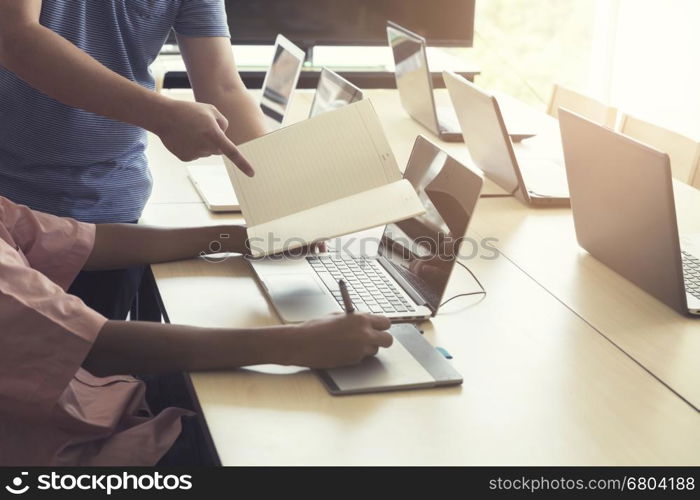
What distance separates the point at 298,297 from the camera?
1.49m

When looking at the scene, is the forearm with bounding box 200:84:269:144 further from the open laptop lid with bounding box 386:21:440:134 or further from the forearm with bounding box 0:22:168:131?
the open laptop lid with bounding box 386:21:440:134

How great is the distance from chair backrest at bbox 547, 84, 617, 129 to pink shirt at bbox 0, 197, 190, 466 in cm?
173

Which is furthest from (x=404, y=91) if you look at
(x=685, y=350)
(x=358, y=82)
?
(x=685, y=350)

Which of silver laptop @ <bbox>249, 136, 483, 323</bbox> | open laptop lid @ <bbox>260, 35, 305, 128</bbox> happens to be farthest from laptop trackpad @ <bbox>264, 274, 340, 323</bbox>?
open laptop lid @ <bbox>260, 35, 305, 128</bbox>

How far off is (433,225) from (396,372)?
33 cm

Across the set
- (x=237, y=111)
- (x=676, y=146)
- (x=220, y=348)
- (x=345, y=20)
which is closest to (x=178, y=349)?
(x=220, y=348)

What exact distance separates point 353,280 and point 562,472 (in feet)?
1.90

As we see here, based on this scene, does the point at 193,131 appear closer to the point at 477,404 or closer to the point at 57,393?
the point at 57,393

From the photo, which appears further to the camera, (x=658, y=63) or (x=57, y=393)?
(x=658, y=63)

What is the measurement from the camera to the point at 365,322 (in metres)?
1.27

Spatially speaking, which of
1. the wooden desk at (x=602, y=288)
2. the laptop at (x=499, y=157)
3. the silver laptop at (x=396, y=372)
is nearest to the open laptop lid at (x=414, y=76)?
the laptop at (x=499, y=157)

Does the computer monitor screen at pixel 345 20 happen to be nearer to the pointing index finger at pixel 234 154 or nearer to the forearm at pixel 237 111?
the forearm at pixel 237 111

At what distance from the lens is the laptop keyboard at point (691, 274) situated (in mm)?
1561

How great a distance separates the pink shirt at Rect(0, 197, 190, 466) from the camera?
115cm
